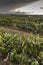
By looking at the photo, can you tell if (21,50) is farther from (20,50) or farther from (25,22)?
(25,22)

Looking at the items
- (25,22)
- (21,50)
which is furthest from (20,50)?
(25,22)

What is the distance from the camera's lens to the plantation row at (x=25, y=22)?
5984 mm

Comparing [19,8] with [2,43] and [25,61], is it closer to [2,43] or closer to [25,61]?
[2,43]

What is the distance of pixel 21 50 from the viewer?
14.9ft

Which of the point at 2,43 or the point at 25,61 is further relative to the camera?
the point at 2,43

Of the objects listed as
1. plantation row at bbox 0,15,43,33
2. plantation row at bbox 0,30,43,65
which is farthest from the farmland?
plantation row at bbox 0,15,43,33

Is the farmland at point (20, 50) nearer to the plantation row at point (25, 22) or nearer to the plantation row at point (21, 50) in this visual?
the plantation row at point (21, 50)

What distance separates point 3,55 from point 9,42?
37 cm

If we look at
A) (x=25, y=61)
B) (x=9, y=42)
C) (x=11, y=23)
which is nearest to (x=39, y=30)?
(x=11, y=23)

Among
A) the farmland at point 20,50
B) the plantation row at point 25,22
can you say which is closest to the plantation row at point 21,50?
the farmland at point 20,50

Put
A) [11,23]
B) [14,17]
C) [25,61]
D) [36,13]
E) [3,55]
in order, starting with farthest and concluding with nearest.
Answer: [36,13] → [14,17] → [11,23] → [3,55] → [25,61]

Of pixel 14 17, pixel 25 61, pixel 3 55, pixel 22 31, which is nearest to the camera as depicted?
pixel 25 61

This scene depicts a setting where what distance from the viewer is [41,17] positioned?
683cm

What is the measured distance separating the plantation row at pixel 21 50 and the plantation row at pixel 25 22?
1133mm
